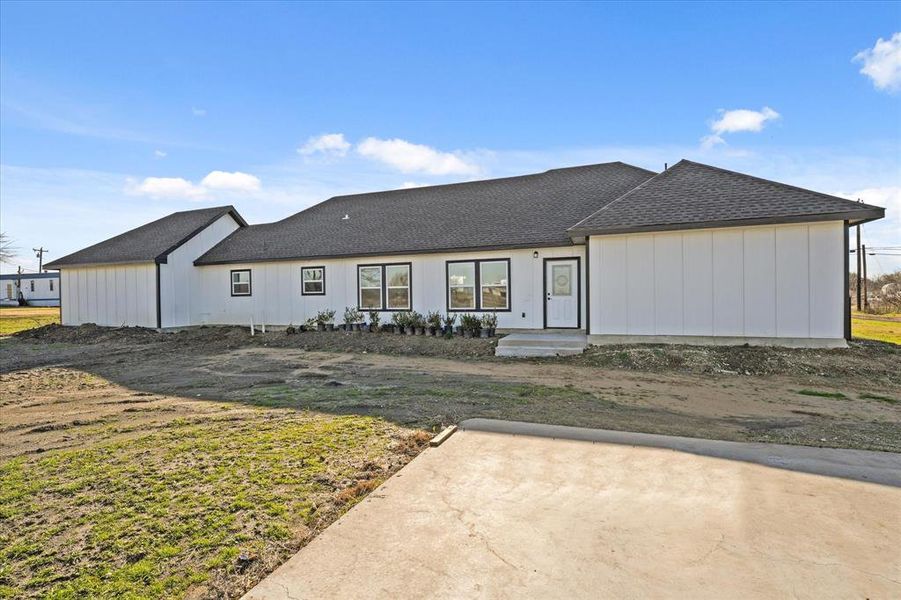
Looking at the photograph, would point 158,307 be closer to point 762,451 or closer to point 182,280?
point 182,280

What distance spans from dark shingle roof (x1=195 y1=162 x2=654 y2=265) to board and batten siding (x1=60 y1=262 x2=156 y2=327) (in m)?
2.14

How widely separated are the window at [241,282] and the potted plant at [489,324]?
9.59 meters

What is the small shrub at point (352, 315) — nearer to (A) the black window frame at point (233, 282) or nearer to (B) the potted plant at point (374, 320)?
(B) the potted plant at point (374, 320)

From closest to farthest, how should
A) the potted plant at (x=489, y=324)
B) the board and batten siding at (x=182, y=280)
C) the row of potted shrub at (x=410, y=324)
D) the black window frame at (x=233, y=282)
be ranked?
the potted plant at (x=489, y=324)
the row of potted shrub at (x=410, y=324)
the board and batten siding at (x=182, y=280)
the black window frame at (x=233, y=282)

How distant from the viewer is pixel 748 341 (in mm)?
10289

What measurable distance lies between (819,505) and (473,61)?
13.8 meters

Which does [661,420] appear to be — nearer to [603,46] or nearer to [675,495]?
[675,495]

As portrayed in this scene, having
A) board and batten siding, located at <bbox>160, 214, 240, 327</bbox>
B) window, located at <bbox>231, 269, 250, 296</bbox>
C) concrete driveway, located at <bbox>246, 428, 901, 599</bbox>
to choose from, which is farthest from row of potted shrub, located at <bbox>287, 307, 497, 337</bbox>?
concrete driveway, located at <bbox>246, 428, 901, 599</bbox>

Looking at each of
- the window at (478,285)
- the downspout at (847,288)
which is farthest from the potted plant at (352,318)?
the downspout at (847,288)

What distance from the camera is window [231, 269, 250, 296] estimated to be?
17641 millimetres

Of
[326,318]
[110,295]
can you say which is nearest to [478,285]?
[326,318]

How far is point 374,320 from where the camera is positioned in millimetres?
15000

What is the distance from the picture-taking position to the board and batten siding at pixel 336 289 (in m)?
13.5

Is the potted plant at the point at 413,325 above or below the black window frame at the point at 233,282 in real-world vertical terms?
below
